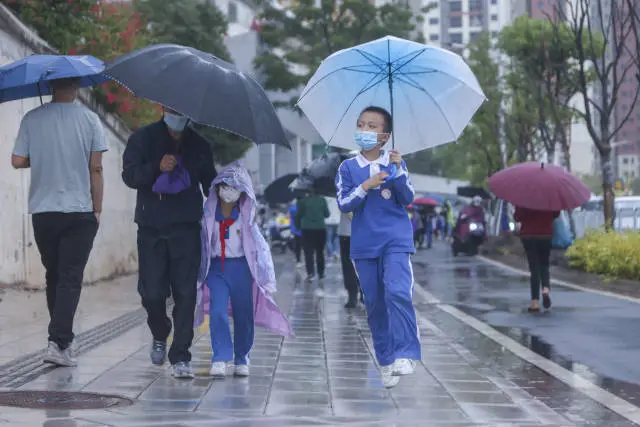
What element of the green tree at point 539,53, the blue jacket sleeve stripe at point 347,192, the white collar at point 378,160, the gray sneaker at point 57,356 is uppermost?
the green tree at point 539,53

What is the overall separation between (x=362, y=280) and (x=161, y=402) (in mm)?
1573

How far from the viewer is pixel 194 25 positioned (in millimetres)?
43969

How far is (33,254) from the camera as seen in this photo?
52.9ft

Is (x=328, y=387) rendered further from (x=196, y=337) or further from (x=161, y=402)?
(x=196, y=337)

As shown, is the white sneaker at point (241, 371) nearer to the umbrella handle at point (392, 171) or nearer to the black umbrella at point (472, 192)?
the umbrella handle at point (392, 171)

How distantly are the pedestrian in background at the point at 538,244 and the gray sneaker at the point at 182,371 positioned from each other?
7.64 metres

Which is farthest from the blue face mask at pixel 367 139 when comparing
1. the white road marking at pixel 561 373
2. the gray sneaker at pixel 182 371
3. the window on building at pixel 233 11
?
the window on building at pixel 233 11

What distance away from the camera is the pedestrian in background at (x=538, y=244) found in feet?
50.0

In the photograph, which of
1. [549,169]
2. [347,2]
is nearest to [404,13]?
[347,2]

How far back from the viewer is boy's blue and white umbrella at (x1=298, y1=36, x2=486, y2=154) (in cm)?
875

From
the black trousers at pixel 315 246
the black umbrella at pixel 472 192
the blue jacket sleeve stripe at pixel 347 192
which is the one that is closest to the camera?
the blue jacket sleeve stripe at pixel 347 192

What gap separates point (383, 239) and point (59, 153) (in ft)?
7.41

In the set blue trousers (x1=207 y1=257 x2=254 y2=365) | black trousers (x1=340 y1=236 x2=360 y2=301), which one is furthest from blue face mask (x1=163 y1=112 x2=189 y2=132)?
black trousers (x1=340 y1=236 x2=360 y2=301)

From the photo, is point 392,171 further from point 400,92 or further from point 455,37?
point 455,37
